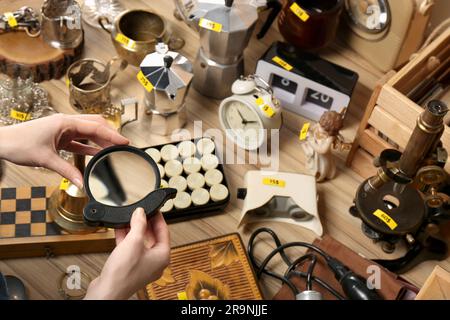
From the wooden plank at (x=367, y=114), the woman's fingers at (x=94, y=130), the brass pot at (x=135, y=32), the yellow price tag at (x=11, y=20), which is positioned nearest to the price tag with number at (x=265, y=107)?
the wooden plank at (x=367, y=114)

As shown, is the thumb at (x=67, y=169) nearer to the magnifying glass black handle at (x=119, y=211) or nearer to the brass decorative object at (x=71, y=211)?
the magnifying glass black handle at (x=119, y=211)

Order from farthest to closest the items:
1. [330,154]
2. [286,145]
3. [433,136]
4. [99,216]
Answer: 1. [286,145]
2. [330,154]
3. [433,136]
4. [99,216]

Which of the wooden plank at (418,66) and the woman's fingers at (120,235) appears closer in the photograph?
the woman's fingers at (120,235)

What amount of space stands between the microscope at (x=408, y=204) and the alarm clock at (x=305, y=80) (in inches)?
9.5

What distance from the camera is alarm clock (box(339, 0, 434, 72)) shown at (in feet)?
5.62

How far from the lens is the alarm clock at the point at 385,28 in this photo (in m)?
1.71

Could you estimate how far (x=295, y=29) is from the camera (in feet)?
5.89

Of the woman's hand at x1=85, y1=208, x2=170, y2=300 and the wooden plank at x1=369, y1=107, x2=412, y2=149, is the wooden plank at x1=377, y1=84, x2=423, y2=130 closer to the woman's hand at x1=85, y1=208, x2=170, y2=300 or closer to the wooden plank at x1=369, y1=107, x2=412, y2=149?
the wooden plank at x1=369, y1=107, x2=412, y2=149

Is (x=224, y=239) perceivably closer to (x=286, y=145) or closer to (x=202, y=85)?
(x=286, y=145)

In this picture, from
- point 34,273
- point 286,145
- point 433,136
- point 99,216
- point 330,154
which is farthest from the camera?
point 286,145

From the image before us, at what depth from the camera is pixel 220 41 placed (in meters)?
1.65

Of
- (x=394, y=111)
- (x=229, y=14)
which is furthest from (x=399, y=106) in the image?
(x=229, y=14)

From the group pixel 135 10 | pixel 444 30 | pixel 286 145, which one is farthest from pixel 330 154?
pixel 135 10

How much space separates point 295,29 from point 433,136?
0.58 m
